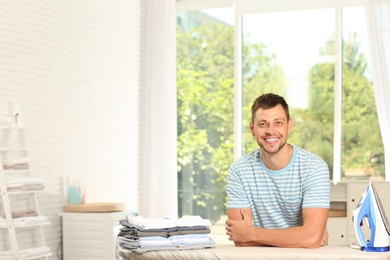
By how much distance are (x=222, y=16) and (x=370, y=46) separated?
6.16ft

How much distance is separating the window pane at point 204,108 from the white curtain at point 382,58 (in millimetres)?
1727

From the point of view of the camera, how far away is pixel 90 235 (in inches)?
259

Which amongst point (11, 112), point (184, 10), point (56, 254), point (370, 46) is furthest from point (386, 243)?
point (184, 10)

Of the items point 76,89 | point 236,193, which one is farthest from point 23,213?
point 236,193

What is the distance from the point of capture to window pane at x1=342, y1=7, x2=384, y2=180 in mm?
8312

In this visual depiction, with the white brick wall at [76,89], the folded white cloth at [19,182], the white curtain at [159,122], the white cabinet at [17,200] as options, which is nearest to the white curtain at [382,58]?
the white curtain at [159,122]

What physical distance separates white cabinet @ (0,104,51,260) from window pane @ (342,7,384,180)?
3606 mm

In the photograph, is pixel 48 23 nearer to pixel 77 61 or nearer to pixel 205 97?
pixel 77 61

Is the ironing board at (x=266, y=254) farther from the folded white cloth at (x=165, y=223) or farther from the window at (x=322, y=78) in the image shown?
the window at (x=322, y=78)

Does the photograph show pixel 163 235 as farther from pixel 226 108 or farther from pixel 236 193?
pixel 226 108

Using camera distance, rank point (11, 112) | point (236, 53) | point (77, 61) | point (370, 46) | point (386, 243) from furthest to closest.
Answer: point (236, 53) → point (370, 46) → point (77, 61) → point (11, 112) → point (386, 243)

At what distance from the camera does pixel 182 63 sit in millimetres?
9211

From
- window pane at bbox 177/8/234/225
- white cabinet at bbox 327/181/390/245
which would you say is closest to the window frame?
window pane at bbox 177/8/234/225

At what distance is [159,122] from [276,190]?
5.07 metres
